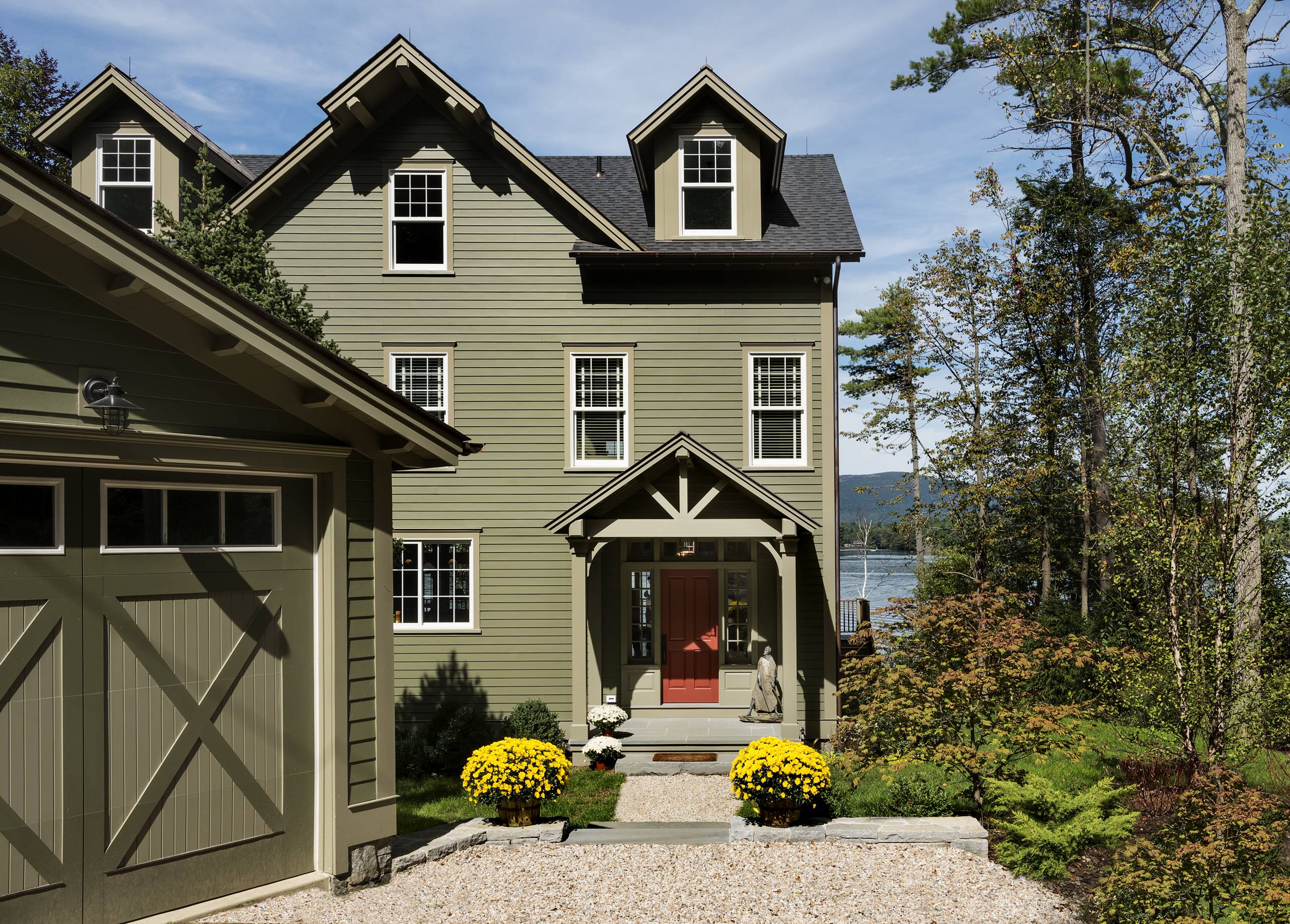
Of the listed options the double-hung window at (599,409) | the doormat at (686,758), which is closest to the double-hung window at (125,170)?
the double-hung window at (599,409)

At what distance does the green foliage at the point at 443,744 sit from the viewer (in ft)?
45.6

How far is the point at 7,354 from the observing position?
257 inches

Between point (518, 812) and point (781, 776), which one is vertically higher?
point (781, 776)

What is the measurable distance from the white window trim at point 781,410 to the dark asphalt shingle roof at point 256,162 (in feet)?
35.0

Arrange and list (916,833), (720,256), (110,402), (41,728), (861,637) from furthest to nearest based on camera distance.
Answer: (720,256) < (861,637) < (916,833) < (110,402) < (41,728)

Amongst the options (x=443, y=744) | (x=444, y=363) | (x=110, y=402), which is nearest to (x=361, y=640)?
(x=110, y=402)

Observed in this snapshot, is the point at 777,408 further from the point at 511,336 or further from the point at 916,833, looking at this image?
the point at 916,833

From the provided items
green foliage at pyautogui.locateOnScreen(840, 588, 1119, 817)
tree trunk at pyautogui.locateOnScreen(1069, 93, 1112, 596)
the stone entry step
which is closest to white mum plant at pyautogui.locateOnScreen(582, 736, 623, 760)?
the stone entry step

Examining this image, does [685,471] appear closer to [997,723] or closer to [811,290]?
[811,290]

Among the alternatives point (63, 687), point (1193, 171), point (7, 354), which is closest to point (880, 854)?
point (63, 687)

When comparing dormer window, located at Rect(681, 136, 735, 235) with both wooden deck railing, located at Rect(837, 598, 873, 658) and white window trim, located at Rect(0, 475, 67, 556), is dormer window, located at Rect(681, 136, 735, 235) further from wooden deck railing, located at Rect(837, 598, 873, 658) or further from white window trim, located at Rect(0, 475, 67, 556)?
white window trim, located at Rect(0, 475, 67, 556)

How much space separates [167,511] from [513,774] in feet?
13.9

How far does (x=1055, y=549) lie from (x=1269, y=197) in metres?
13.8

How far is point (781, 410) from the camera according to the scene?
15.6 meters
